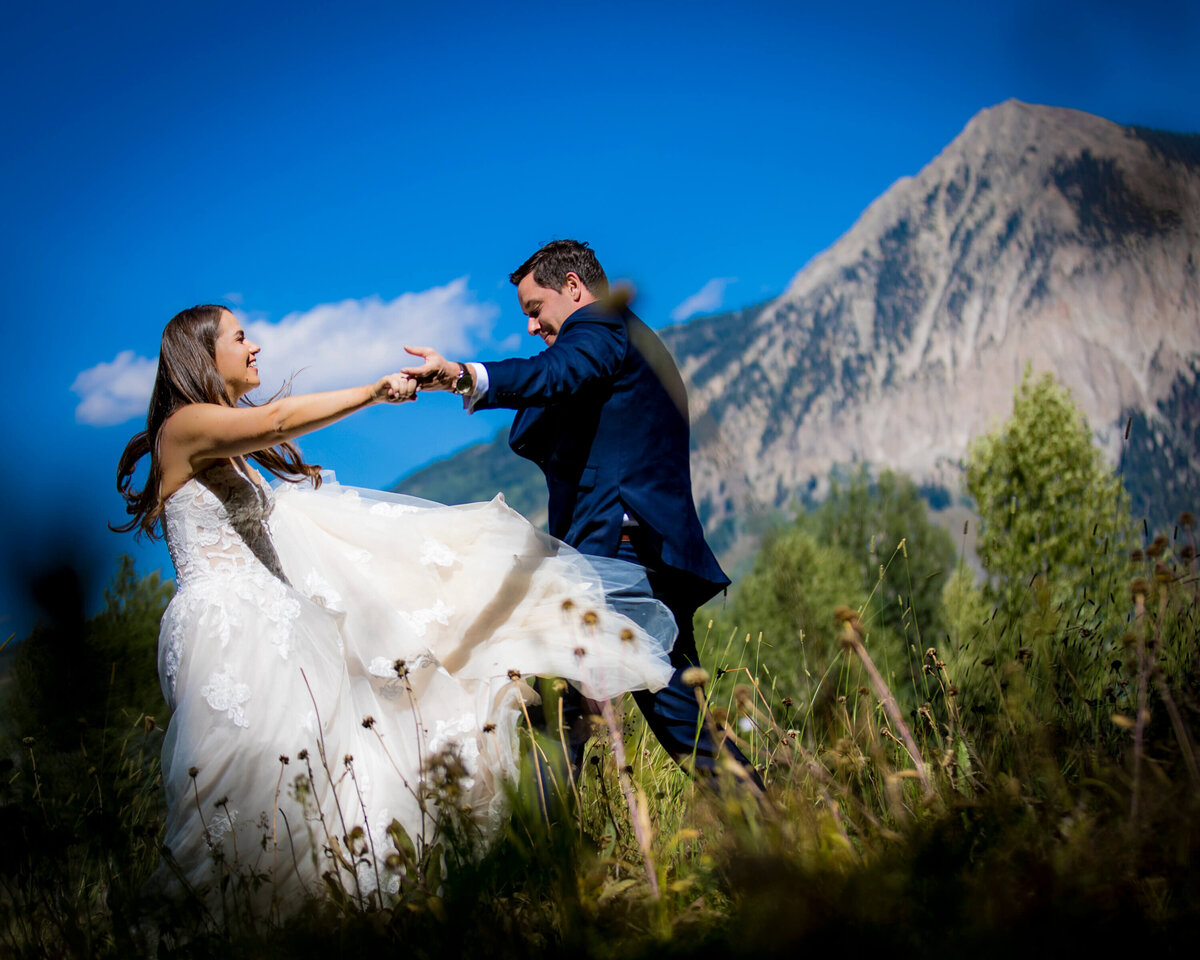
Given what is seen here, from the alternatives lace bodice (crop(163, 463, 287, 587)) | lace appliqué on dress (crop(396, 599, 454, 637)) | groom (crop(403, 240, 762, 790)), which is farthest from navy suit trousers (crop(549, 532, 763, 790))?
lace bodice (crop(163, 463, 287, 587))

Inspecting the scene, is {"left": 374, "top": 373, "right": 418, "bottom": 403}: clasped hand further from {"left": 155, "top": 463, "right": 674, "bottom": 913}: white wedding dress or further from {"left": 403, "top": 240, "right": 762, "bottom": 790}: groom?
{"left": 155, "top": 463, "right": 674, "bottom": 913}: white wedding dress

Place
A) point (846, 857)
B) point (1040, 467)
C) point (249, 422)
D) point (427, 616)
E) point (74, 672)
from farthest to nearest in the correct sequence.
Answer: point (1040, 467), point (74, 672), point (427, 616), point (249, 422), point (846, 857)

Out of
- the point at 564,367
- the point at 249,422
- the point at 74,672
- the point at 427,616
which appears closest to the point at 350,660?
the point at 427,616

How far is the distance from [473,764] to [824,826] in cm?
134

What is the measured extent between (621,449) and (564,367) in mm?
397

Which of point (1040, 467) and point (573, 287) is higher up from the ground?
point (1040, 467)

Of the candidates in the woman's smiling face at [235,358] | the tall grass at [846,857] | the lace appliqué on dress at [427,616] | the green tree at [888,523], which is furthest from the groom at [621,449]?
the green tree at [888,523]

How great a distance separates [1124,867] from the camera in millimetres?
1753

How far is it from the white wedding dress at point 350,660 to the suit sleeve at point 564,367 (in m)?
0.64

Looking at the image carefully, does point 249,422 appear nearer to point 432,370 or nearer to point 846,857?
point 432,370

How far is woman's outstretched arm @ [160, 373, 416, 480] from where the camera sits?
3.03 meters

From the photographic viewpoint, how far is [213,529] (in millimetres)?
3318

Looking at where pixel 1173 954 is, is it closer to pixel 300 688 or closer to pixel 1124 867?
pixel 1124 867

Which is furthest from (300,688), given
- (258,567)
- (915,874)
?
(915,874)
